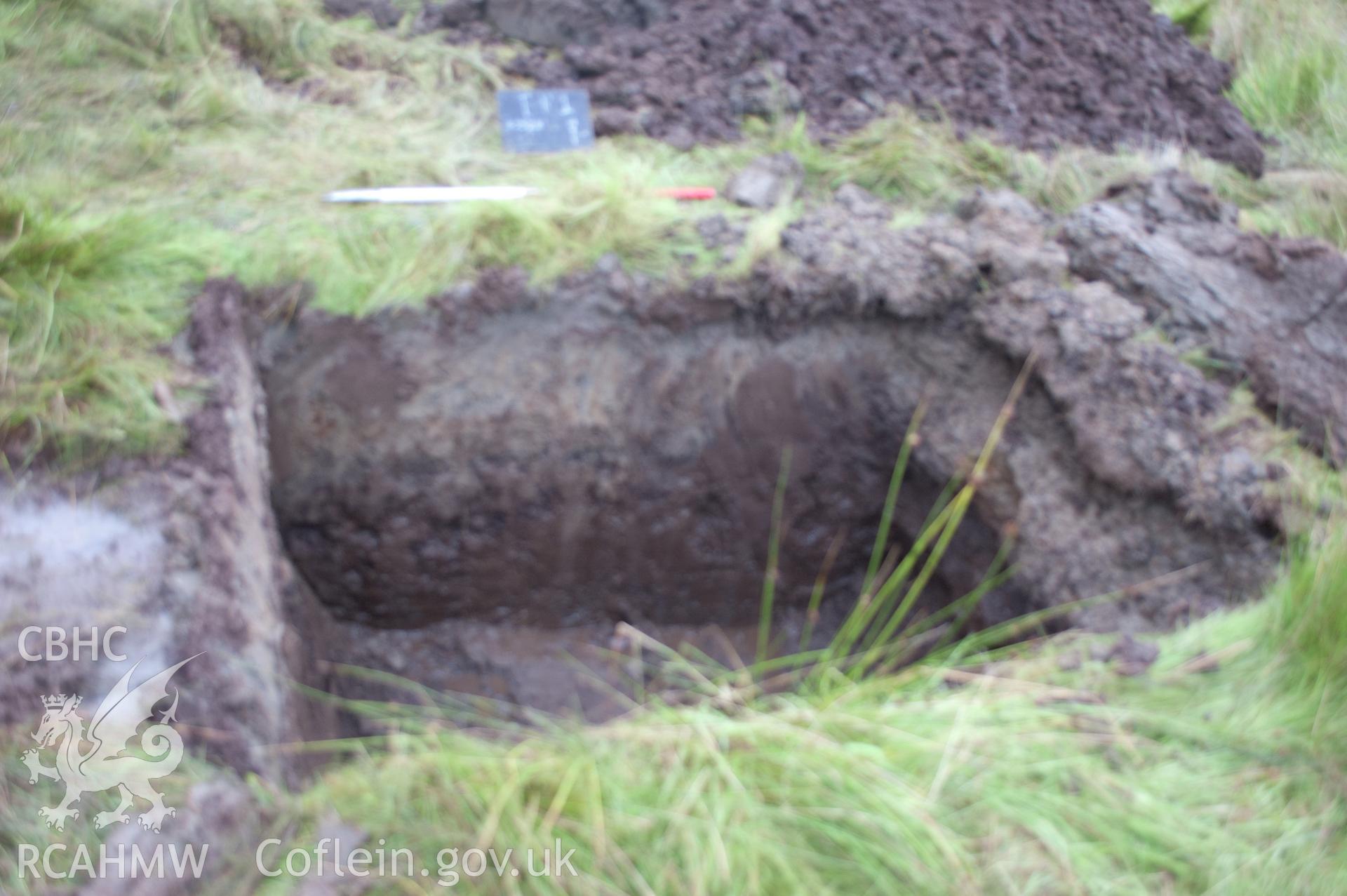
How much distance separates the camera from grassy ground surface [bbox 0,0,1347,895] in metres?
1.40

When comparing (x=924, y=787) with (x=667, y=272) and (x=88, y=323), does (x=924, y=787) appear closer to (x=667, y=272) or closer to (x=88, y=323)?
(x=667, y=272)

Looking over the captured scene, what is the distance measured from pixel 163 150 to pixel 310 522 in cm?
122

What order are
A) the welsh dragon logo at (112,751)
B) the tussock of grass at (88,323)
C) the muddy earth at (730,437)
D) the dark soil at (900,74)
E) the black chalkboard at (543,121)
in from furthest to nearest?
the dark soil at (900,74) < the black chalkboard at (543,121) < the muddy earth at (730,437) < the tussock of grass at (88,323) < the welsh dragon logo at (112,751)

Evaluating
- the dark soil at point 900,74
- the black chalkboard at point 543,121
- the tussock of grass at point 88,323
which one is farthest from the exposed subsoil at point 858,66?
the tussock of grass at point 88,323

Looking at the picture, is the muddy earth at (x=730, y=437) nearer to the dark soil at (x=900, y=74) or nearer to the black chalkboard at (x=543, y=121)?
the dark soil at (x=900, y=74)

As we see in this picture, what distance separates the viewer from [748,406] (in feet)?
9.29

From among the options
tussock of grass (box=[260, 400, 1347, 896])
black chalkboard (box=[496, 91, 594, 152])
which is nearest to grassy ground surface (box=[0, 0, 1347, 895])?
tussock of grass (box=[260, 400, 1347, 896])

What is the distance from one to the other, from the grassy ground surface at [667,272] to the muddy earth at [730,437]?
15cm

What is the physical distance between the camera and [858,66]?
3.42m

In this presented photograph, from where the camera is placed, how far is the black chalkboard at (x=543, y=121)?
307 cm

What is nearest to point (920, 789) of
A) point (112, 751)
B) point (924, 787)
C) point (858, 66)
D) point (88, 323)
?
point (924, 787)

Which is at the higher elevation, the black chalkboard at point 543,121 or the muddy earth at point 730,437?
A: the black chalkboard at point 543,121

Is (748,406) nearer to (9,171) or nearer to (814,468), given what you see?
(814,468)

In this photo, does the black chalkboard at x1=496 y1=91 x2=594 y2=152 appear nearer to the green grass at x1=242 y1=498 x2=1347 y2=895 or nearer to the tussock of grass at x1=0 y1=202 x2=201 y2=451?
the tussock of grass at x1=0 y1=202 x2=201 y2=451
